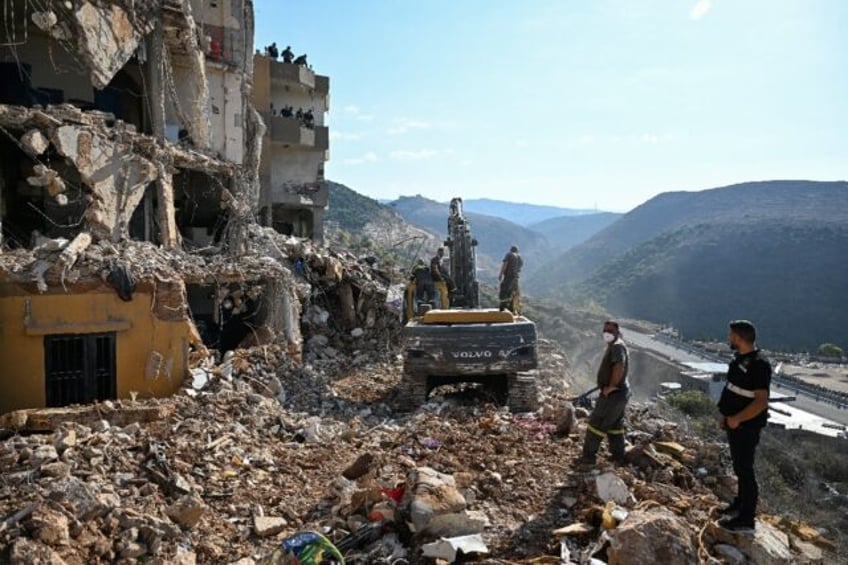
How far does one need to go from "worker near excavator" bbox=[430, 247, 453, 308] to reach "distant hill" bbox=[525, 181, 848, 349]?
2379 inches

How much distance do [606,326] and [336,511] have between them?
313 centimetres

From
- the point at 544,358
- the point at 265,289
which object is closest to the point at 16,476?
the point at 265,289

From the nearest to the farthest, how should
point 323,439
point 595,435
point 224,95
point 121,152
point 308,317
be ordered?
1. point 595,435
2. point 323,439
3. point 121,152
4. point 308,317
5. point 224,95

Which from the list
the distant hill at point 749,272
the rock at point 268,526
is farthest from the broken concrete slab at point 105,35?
the distant hill at point 749,272

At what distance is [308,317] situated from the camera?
47.8 ft

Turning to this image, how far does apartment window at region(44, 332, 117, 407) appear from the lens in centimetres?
827

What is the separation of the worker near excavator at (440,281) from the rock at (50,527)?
22.3ft

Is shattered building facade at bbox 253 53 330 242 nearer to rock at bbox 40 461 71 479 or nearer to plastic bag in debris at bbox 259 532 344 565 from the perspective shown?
rock at bbox 40 461 71 479

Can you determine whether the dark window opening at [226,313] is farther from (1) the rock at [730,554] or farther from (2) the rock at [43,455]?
(1) the rock at [730,554]

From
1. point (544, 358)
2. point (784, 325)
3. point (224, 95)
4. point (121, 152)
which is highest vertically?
point (224, 95)

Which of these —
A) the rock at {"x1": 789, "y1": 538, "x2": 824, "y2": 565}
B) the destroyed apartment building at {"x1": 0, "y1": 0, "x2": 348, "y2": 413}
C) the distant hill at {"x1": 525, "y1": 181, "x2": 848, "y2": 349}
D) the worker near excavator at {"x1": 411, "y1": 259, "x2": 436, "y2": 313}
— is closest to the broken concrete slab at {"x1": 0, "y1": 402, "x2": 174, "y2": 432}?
the destroyed apartment building at {"x1": 0, "y1": 0, "x2": 348, "y2": 413}

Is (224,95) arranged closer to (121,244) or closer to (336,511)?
(121,244)

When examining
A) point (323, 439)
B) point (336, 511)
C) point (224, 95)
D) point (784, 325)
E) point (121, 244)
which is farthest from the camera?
point (784, 325)

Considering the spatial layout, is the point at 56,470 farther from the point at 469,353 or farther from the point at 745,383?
the point at 745,383
